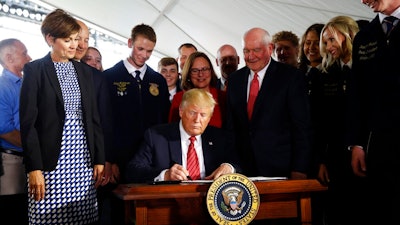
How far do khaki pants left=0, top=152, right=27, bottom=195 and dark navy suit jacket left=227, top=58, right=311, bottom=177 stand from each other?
143 centimetres

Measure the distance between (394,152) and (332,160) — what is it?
717mm

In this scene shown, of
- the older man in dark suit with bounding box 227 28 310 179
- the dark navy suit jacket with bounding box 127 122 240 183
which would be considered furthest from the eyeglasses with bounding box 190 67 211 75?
the dark navy suit jacket with bounding box 127 122 240 183

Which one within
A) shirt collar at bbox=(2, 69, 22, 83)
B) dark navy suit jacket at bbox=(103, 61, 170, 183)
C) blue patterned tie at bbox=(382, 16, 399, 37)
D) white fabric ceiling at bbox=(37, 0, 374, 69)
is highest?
white fabric ceiling at bbox=(37, 0, 374, 69)

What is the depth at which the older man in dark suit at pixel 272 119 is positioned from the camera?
2.68m

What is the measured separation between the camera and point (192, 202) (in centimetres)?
185

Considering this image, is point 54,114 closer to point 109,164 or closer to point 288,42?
point 109,164

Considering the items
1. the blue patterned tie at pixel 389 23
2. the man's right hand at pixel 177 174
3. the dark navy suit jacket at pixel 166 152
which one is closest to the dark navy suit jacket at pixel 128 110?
the dark navy suit jacket at pixel 166 152

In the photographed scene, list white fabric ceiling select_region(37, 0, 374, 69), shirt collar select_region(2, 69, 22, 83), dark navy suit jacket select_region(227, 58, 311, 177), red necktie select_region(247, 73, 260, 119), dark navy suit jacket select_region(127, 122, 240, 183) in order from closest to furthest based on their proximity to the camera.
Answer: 1. dark navy suit jacket select_region(127, 122, 240, 183)
2. dark navy suit jacket select_region(227, 58, 311, 177)
3. red necktie select_region(247, 73, 260, 119)
4. shirt collar select_region(2, 69, 22, 83)
5. white fabric ceiling select_region(37, 0, 374, 69)

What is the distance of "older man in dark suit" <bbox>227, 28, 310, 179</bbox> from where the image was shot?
2680 mm

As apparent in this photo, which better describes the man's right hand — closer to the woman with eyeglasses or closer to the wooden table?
the wooden table

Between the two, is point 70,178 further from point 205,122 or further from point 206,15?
point 206,15

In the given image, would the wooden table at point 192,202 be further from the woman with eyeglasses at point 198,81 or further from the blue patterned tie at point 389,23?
the woman with eyeglasses at point 198,81

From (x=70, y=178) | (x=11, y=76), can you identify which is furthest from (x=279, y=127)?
(x=11, y=76)

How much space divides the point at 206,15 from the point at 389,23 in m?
5.17
